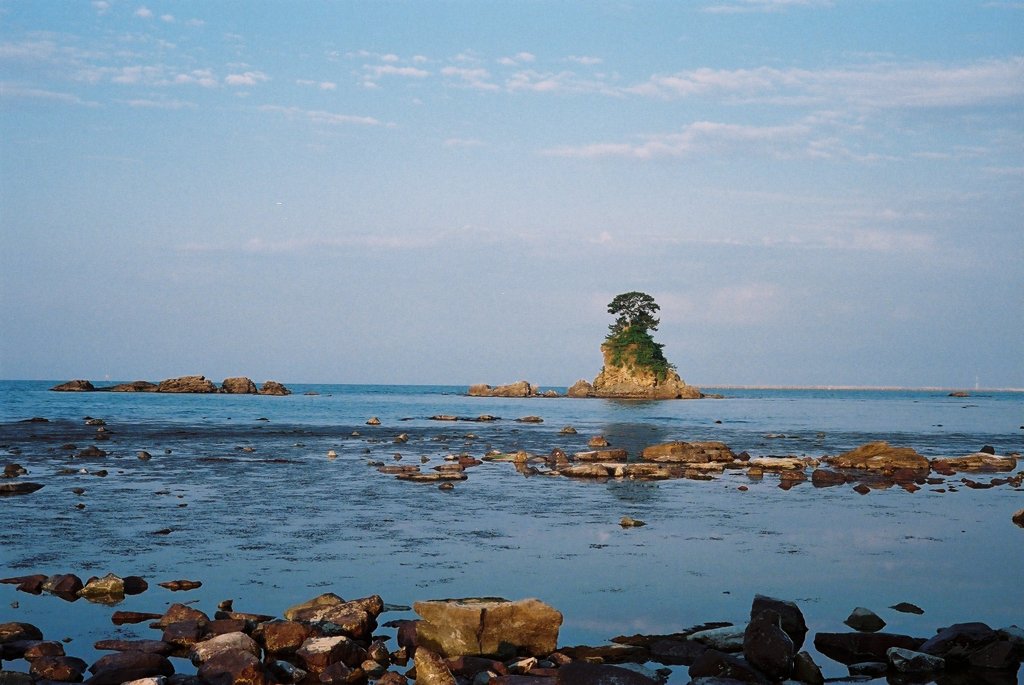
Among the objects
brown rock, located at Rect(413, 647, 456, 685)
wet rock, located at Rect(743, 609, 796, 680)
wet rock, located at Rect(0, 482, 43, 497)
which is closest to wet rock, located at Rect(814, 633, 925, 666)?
wet rock, located at Rect(743, 609, 796, 680)

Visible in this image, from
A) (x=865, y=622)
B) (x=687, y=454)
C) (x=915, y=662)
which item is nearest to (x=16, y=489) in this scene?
(x=865, y=622)

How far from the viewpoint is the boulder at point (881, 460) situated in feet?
102

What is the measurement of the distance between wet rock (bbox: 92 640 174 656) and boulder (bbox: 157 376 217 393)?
154826mm

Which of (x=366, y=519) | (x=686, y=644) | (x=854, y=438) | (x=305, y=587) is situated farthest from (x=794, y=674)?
(x=854, y=438)

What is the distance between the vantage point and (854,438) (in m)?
50.6

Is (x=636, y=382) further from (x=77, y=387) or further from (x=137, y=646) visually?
(x=137, y=646)

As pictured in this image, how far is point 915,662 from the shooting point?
31.1 ft

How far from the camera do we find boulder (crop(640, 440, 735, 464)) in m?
33.5

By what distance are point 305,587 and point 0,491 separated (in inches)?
535

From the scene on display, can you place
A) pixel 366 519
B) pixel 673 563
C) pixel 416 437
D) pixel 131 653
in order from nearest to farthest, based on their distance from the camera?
pixel 131 653 → pixel 673 563 → pixel 366 519 → pixel 416 437

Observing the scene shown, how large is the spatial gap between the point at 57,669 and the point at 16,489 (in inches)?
618

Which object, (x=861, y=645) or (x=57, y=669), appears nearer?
(x=57, y=669)

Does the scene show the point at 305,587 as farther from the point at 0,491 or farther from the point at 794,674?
the point at 0,491

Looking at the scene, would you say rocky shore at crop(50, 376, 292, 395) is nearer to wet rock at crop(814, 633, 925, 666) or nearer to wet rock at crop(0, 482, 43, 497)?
wet rock at crop(0, 482, 43, 497)
